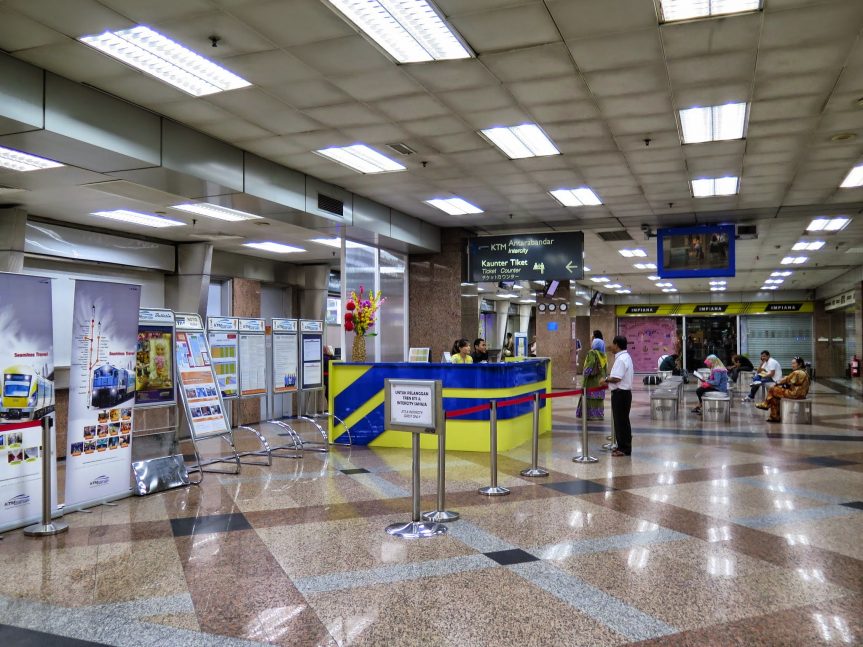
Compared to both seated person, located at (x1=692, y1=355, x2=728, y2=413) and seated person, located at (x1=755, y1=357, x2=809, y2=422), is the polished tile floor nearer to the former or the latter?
seated person, located at (x1=755, y1=357, x2=809, y2=422)

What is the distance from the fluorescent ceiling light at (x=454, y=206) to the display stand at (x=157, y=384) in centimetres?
447

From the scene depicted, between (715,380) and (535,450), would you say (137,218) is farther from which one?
(715,380)

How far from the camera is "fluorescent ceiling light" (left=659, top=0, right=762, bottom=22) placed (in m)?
4.21

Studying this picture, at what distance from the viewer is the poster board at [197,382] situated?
6.94m

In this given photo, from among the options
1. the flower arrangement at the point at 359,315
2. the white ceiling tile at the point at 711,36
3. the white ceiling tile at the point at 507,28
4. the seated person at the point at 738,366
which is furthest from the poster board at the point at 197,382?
the seated person at the point at 738,366

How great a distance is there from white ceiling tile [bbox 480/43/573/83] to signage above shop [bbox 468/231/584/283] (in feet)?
18.5

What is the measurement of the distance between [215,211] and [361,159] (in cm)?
266

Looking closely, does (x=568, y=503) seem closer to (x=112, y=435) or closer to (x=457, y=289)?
(x=112, y=435)

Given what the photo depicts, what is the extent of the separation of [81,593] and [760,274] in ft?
69.6

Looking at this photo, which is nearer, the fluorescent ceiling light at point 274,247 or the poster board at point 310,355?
the poster board at point 310,355

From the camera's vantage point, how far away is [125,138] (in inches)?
225

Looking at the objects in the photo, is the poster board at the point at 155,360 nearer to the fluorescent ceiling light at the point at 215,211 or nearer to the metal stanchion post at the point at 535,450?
the fluorescent ceiling light at the point at 215,211

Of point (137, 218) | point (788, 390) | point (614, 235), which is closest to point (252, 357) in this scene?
point (137, 218)

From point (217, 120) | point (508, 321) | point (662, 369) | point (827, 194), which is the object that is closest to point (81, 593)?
point (217, 120)
